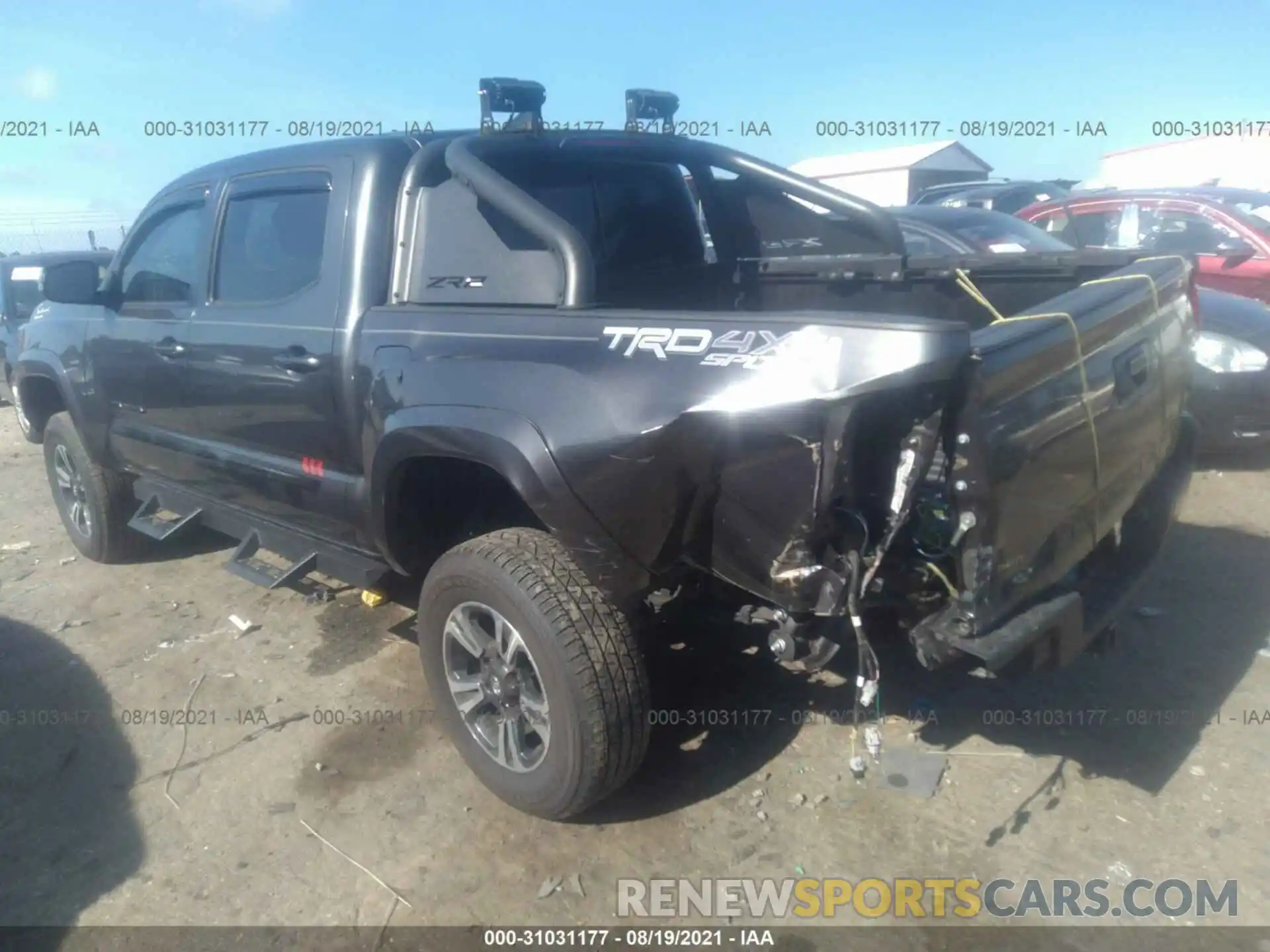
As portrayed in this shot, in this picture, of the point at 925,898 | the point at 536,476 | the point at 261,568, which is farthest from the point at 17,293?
the point at 925,898

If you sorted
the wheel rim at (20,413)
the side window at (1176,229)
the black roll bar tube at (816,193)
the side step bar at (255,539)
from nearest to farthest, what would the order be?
the side step bar at (255,539) < the black roll bar tube at (816,193) < the wheel rim at (20,413) < the side window at (1176,229)

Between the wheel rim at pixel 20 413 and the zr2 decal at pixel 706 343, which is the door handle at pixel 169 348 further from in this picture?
the zr2 decal at pixel 706 343

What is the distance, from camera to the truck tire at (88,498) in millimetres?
5246

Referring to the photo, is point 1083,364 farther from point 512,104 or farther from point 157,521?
point 157,521

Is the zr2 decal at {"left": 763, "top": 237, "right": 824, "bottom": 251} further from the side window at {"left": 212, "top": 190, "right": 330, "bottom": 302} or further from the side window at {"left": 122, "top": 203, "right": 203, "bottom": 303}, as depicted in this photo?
the side window at {"left": 122, "top": 203, "right": 203, "bottom": 303}

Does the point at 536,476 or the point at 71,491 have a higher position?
the point at 536,476

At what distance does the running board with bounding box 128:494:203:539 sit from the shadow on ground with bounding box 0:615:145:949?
66 centimetres

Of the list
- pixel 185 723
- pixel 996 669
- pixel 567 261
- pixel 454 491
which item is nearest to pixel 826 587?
pixel 996 669

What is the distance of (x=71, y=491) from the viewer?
5.67 m

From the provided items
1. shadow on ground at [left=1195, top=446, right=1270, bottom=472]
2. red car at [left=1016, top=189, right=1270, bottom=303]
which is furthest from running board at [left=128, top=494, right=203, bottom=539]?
red car at [left=1016, top=189, right=1270, bottom=303]

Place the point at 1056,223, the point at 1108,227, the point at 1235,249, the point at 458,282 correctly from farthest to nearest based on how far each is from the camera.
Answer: the point at 1056,223, the point at 1108,227, the point at 1235,249, the point at 458,282

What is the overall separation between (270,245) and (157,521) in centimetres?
184

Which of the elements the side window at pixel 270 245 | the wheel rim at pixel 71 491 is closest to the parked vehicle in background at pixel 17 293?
the wheel rim at pixel 71 491

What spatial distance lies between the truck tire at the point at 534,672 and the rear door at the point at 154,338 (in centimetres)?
189
